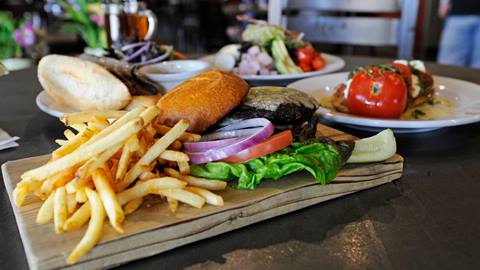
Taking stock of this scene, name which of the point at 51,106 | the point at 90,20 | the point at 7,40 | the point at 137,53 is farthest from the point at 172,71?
the point at 7,40

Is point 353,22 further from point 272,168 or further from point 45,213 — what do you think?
point 45,213

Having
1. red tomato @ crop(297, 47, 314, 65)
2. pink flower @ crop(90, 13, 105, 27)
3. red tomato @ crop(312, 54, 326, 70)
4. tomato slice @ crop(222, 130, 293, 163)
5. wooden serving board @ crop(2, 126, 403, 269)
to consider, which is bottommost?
wooden serving board @ crop(2, 126, 403, 269)

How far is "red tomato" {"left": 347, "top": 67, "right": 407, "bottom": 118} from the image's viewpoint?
1.60 meters

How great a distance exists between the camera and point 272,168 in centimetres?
96

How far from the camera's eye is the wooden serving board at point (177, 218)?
29.5 inches

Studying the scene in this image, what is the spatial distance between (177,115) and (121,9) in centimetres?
160

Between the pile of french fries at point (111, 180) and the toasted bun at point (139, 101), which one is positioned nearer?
the pile of french fries at point (111, 180)

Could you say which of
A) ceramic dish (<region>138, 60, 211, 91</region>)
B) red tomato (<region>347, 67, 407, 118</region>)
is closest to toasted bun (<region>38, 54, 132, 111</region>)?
ceramic dish (<region>138, 60, 211, 91</region>)

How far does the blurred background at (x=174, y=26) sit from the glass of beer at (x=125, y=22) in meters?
2.33

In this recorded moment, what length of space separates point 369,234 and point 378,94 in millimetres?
847


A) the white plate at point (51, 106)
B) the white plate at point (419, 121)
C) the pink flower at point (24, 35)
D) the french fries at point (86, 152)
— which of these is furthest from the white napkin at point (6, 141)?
the pink flower at point (24, 35)

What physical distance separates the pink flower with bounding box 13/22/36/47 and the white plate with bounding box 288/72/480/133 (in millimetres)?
3800

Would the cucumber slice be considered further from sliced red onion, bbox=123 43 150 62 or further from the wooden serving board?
sliced red onion, bbox=123 43 150 62

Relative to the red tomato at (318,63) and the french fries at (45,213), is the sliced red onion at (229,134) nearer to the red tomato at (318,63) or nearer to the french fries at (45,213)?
the french fries at (45,213)
